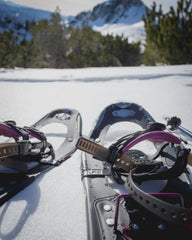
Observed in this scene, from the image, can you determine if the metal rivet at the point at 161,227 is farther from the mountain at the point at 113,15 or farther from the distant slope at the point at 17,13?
the mountain at the point at 113,15

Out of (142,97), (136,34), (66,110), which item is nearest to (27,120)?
(66,110)

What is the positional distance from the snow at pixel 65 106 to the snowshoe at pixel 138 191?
8 centimetres

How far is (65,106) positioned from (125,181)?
2.15 m

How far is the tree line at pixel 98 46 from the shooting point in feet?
33.7

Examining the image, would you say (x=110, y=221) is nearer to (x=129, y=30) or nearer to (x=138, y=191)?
(x=138, y=191)

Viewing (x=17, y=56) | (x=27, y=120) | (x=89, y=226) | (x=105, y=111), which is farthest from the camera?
A: (x=17, y=56)

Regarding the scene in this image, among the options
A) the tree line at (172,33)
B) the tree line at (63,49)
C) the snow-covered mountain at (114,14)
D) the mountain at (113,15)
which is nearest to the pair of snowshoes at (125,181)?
the tree line at (172,33)

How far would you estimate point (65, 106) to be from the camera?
2.84 m

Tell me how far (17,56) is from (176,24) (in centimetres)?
1068

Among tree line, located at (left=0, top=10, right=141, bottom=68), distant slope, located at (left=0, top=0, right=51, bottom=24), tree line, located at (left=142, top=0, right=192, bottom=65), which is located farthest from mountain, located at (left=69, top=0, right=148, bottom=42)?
tree line, located at (left=142, top=0, right=192, bottom=65)

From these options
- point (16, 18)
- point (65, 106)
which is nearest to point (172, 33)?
point (65, 106)

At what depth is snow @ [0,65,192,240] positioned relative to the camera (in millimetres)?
771

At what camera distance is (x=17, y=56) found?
43.5ft

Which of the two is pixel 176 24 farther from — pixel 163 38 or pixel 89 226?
pixel 89 226
